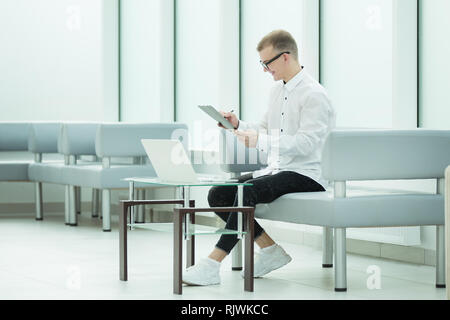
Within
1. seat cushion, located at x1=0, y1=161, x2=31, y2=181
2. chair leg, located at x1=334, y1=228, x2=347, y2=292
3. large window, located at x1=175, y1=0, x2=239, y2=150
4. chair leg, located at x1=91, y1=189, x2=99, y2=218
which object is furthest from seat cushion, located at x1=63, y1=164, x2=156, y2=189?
chair leg, located at x1=334, y1=228, x2=347, y2=292

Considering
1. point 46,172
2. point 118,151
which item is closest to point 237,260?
point 118,151

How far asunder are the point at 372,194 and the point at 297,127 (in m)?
0.55

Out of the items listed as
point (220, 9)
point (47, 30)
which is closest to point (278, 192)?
point (220, 9)

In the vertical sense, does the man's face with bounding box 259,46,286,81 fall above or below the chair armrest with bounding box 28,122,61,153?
above

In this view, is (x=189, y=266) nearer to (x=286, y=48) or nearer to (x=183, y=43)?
(x=286, y=48)

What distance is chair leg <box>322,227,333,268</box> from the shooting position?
215 inches

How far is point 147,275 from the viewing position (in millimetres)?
5172

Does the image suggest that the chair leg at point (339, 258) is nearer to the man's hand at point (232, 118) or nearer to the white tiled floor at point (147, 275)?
the white tiled floor at point (147, 275)

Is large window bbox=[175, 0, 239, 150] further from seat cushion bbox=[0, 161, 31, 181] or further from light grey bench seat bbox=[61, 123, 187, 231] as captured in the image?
seat cushion bbox=[0, 161, 31, 181]

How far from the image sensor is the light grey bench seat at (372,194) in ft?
15.0

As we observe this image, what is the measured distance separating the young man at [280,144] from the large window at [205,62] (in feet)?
9.20

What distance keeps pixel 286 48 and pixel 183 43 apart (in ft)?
13.7

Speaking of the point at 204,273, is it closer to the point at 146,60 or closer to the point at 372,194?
the point at 372,194

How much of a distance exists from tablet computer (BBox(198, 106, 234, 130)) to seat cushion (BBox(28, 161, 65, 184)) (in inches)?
158
